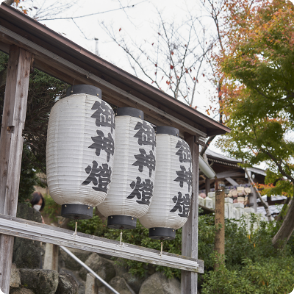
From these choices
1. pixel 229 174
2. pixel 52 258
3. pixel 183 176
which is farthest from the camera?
pixel 229 174

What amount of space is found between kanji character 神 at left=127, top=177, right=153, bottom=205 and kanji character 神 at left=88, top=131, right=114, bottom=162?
54cm

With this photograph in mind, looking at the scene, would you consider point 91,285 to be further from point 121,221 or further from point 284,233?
point 284,233

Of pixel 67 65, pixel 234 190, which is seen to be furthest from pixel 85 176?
pixel 234 190

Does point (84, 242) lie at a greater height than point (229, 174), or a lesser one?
lesser

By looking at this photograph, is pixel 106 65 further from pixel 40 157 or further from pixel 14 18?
pixel 40 157

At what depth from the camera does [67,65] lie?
15.3ft

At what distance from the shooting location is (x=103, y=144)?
168 inches

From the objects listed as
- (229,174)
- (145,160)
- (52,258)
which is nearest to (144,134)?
(145,160)

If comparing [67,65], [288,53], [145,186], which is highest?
[288,53]

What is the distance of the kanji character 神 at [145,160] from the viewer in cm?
470

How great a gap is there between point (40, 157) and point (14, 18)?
4398 millimetres

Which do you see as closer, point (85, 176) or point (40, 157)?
point (85, 176)

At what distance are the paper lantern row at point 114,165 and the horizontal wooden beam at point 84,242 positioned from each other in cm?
27

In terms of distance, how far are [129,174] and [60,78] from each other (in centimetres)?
154
